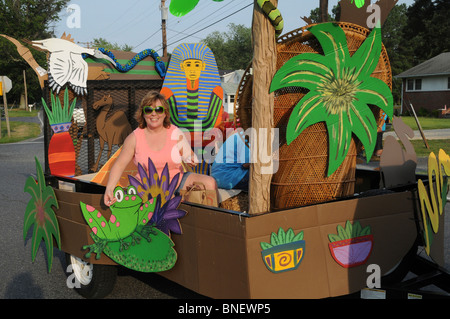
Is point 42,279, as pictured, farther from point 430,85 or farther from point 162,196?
point 430,85

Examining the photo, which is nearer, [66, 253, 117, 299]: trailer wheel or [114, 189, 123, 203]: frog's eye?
[114, 189, 123, 203]: frog's eye

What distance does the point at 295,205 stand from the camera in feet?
9.82

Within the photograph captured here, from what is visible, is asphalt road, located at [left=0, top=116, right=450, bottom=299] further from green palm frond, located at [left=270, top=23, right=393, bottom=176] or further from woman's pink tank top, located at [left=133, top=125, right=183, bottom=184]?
green palm frond, located at [left=270, top=23, right=393, bottom=176]

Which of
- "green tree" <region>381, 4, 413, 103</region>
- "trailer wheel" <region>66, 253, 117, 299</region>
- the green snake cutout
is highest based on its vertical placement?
"green tree" <region>381, 4, 413, 103</region>

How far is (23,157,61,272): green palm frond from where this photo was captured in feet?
12.1

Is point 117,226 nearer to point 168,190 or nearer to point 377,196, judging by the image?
point 168,190

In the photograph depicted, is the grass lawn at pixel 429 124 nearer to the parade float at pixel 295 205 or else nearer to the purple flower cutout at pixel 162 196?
the parade float at pixel 295 205

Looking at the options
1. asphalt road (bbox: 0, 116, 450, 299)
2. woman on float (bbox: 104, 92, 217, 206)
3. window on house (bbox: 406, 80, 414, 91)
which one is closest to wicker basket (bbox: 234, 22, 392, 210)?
woman on float (bbox: 104, 92, 217, 206)

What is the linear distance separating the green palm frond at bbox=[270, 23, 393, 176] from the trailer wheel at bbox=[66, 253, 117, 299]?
1894mm

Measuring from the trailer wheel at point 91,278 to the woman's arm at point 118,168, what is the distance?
0.85 meters

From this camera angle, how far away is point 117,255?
3.11 m

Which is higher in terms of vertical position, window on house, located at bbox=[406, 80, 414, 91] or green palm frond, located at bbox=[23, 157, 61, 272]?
window on house, located at bbox=[406, 80, 414, 91]

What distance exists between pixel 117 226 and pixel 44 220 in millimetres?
1107
